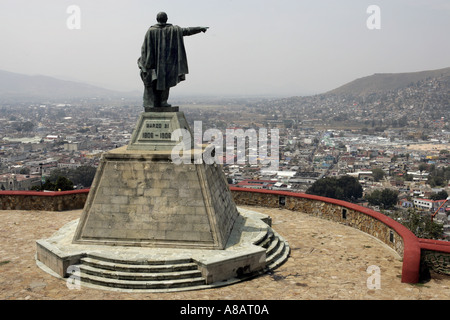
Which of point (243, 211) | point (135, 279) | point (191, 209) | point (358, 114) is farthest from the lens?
point (358, 114)

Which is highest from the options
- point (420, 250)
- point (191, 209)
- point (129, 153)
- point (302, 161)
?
point (129, 153)

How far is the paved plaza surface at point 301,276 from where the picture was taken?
6602mm

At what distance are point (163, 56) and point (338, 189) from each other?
29.3m

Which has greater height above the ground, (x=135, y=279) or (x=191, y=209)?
(x=191, y=209)

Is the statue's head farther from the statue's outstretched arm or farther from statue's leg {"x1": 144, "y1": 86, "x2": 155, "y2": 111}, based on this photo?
statue's leg {"x1": 144, "y1": 86, "x2": 155, "y2": 111}

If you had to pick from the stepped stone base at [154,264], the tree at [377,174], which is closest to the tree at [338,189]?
the tree at [377,174]

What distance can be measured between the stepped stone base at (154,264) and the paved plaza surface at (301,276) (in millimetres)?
186

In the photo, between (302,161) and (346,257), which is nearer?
(346,257)

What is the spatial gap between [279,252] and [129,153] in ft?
11.6

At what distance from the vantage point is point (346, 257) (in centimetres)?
844

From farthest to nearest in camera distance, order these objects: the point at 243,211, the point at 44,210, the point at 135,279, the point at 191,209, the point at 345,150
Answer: the point at 345,150 → the point at 44,210 → the point at 243,211 → the point at 191,209 → the point at 135,279

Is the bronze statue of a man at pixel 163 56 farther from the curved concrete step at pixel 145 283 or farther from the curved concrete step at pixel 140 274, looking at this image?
the curved concrete step at pixel 145 283

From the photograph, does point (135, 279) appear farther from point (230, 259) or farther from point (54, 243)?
point (54, 243)

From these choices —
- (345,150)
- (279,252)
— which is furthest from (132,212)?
(345,150)
